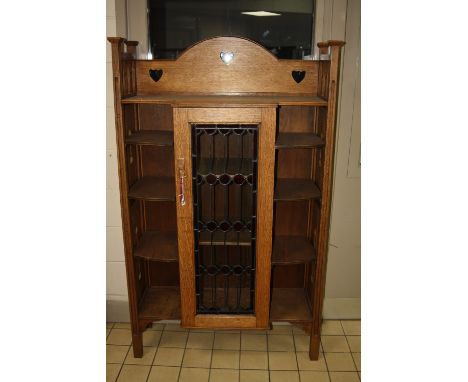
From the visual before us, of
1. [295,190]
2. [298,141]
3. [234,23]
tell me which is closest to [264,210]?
[295,190]

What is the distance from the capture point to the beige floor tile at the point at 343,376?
229cm

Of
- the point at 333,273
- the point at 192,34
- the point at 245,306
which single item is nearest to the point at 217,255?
the point at 245,306

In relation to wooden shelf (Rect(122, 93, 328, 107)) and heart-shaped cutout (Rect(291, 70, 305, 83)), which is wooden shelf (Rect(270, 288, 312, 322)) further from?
heart-shaped cutout (Rect(291, 70, 305, 83))

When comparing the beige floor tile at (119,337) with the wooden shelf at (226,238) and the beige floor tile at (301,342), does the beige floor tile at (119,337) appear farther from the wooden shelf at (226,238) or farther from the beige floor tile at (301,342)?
the beige floor tile at (301,342)

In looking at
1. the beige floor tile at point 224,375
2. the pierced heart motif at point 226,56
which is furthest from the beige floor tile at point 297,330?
the pierced heart motif at point 226,56

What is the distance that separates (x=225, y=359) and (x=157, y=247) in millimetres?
822

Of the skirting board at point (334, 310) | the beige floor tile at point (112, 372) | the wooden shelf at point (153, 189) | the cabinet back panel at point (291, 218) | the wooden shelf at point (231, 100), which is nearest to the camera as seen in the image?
the wooden shelf at point (231, 100)

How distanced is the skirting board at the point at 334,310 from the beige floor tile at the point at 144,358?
0.31 m

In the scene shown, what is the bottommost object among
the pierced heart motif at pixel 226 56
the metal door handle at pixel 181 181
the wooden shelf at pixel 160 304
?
the wooden shelf at pixel 160 304

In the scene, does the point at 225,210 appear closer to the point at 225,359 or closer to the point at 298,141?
the point at 298,141

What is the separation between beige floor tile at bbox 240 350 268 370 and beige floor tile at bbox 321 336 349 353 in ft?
1.34

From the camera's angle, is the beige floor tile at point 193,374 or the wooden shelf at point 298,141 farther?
the beige floor tile at point 193,374
